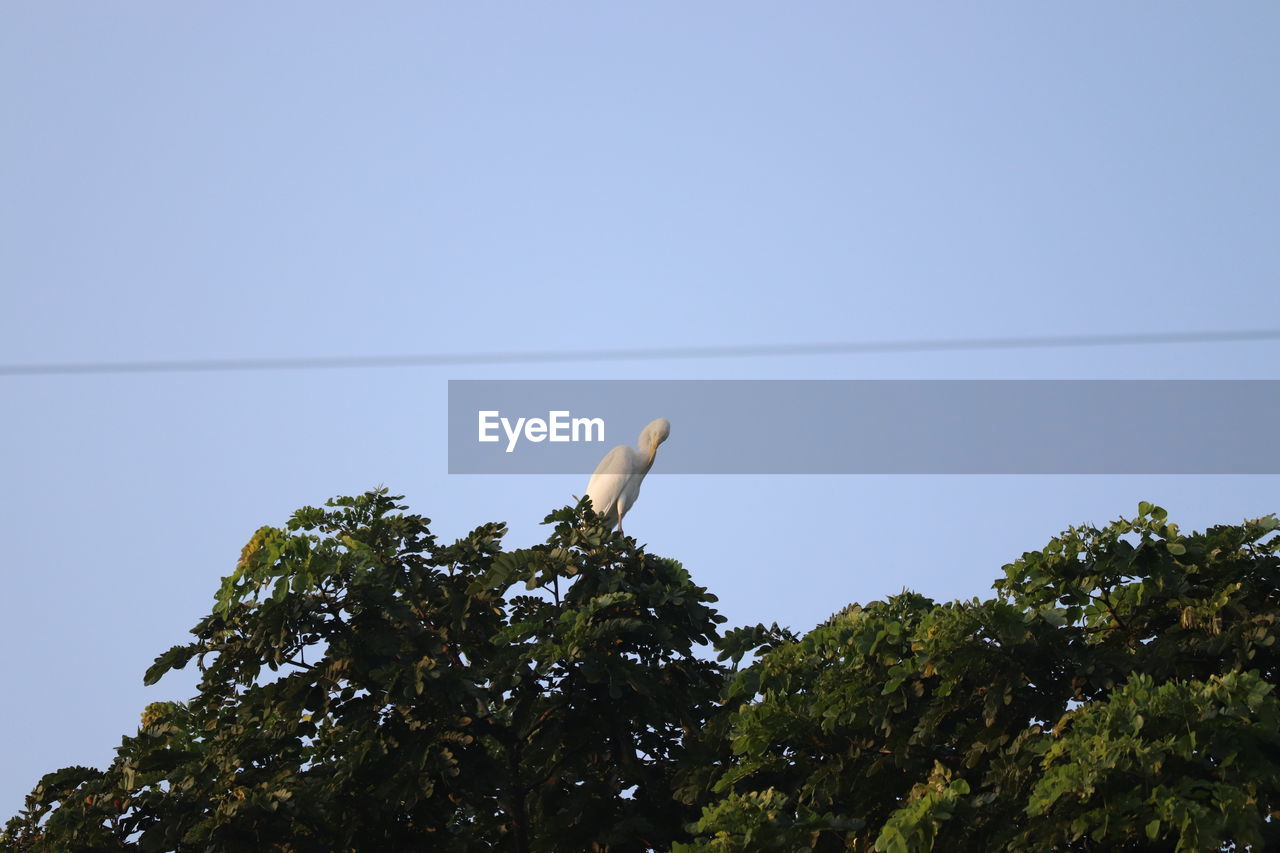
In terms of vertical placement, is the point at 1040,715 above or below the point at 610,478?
below

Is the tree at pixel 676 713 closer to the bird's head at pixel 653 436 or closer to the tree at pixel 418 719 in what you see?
the tree at pixel 418 719

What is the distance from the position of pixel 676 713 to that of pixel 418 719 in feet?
6.52

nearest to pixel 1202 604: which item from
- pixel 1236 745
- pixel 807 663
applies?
pixel 1236 745

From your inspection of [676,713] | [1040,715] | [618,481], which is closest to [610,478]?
[618,481]

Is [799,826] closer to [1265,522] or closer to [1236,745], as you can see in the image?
[1236,745]

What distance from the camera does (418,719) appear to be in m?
12.6

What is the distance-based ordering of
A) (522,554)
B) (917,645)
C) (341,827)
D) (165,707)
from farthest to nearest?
(165,707) → (522,554) → (341,827) → (917,645)

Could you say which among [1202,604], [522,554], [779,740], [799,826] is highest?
[522,554]

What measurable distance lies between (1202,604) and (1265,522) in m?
0.90

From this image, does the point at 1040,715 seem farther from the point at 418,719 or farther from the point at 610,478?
the point at 610,478

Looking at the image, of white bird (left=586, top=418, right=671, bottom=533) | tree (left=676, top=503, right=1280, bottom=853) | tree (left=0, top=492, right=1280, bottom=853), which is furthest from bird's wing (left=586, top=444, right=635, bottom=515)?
tree (left=676, top=503, right=1280, bottom=853)

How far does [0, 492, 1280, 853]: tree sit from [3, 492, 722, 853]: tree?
0.02 meters

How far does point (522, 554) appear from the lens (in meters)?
13.0

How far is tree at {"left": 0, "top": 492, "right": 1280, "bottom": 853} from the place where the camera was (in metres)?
9.16
